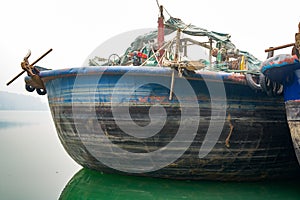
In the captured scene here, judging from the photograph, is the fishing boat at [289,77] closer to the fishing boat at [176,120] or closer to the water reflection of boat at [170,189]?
the fishing boat at [176,120]

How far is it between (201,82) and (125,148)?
149cm

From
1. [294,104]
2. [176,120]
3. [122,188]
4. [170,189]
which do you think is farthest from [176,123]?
[294,104]

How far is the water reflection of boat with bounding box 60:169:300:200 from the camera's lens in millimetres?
4723

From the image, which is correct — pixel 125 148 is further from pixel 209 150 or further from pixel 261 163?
pixel 261 163

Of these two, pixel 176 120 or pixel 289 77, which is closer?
pixel 289 77

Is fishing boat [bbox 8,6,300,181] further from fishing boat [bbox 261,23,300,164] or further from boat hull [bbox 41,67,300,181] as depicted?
fishing boat [bbox 261,23,300,164]

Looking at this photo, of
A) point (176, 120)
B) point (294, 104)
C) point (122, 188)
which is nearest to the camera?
point (294, 104)

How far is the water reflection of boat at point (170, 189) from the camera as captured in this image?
15.5ft

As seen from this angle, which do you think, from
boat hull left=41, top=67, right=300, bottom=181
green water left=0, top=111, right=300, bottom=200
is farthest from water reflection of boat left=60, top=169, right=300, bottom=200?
boat hull left=41, top=67, right=300, bottom=181

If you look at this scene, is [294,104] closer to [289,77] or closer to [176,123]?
[289,77]

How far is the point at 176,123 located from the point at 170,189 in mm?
987

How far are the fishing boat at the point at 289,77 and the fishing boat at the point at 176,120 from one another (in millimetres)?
443

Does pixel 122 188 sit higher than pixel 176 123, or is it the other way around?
pixel 176 123

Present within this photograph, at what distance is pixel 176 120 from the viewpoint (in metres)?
4.79
